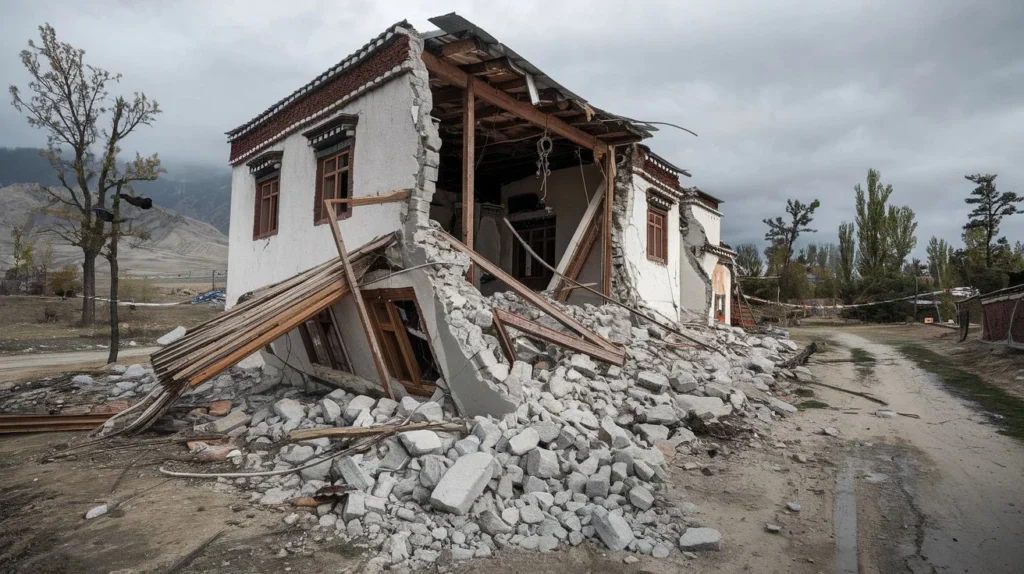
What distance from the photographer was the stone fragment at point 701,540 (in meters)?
3.91

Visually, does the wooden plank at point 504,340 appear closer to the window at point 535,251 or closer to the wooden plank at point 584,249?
the wooden plank at point 584,249

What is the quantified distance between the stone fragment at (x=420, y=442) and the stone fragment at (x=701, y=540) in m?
2.41

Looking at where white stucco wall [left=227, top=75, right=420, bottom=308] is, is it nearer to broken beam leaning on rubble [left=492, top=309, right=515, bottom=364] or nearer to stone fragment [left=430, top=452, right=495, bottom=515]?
broken beam leaning on rubble [left=492, top=309, right=515, bottom=364]

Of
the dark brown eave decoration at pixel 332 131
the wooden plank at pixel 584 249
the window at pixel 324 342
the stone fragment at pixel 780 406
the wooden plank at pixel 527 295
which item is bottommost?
the stone fragment at pixel 780 406

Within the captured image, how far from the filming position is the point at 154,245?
75.1m

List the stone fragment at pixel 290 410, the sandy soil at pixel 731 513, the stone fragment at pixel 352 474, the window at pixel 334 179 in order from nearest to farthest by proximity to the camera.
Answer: the sandy soil at pixel 731 513 → the stone fragment at pixel 352 474 → the stone fragment at pixel 290 410 → the window at pixel 334 179

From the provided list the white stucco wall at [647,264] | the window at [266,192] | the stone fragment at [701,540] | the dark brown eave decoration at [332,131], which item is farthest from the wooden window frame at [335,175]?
the stone fragment at [701,540]

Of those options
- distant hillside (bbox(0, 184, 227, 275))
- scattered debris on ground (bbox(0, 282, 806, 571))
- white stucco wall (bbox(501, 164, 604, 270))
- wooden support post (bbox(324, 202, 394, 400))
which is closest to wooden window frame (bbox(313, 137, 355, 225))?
wooden support post (bbox(324, 202, 394, 400))

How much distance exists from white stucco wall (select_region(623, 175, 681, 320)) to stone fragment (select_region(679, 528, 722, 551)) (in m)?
7.52

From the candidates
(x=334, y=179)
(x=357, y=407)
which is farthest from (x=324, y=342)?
(x=334, y=179)

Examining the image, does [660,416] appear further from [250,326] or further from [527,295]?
[250,326]

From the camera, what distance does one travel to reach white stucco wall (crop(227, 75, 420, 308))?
725 centimetres

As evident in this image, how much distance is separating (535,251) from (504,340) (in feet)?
22.0

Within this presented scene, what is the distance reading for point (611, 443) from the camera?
5652 millimetres
